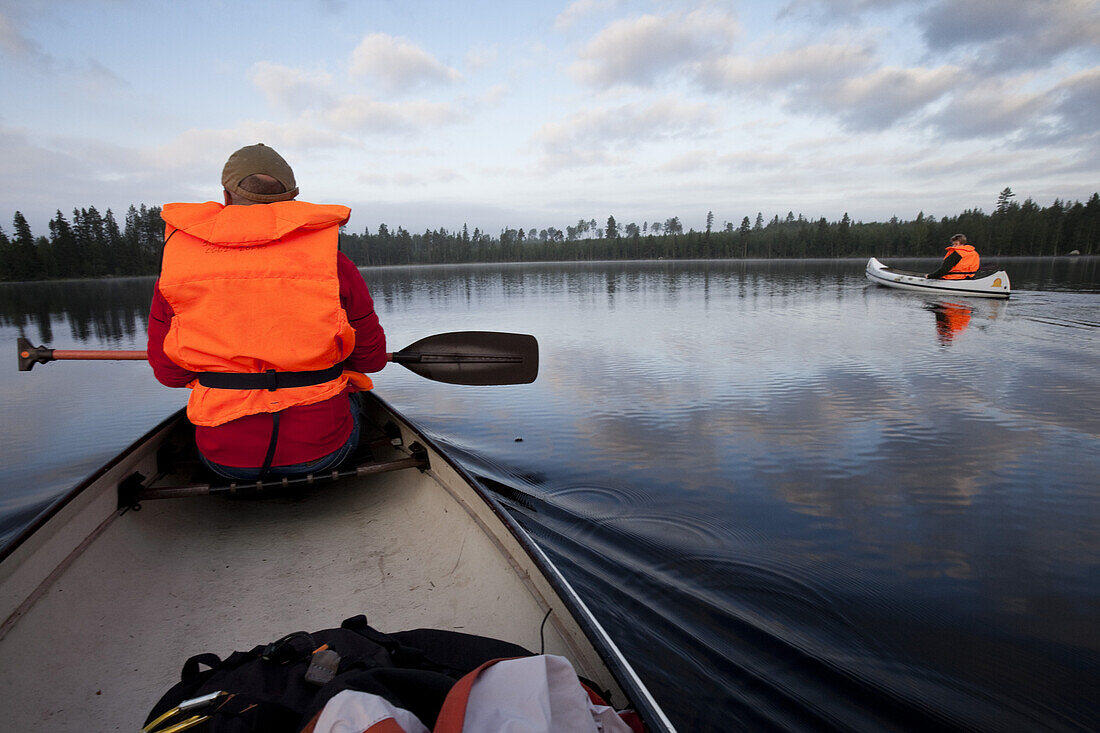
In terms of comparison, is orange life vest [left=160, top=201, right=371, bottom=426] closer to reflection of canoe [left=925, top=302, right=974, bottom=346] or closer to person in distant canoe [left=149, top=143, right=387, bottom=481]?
person in distant canoe [left=149, top=143, right=387, bottom=481]

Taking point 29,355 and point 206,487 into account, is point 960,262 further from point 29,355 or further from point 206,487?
point 29,355

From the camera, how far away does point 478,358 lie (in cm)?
430

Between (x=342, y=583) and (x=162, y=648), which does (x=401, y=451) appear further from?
(x=162, y=648)

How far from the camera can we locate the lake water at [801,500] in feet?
8.07

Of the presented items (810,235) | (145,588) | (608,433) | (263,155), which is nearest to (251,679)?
(145,588)

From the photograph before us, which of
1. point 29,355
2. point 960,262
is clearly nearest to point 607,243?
point 960,262

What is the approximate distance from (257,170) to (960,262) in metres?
22.8

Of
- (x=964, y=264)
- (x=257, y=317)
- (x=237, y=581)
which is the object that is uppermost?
(x=964, y=264)

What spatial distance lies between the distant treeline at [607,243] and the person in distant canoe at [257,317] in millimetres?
43338

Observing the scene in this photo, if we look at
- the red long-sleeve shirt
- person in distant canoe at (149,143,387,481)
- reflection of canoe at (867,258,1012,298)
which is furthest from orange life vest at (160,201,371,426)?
reflection of canoe at (867,258,1012,298)

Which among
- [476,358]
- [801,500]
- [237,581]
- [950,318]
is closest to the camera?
[237,581]

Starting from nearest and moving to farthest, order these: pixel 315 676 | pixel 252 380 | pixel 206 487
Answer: pixel 315 676 < pixel 252 380 < pixel 206 487

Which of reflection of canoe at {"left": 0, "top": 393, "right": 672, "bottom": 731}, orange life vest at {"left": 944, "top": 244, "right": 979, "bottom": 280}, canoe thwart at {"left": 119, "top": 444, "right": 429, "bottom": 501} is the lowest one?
reflection of canoe at {"left": 0, "top": 393, "right": 672, "bottom": 731}

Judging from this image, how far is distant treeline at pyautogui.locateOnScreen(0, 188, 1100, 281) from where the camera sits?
68.5 meters
